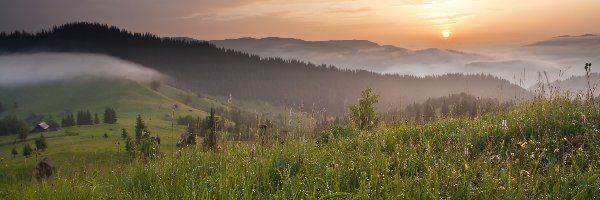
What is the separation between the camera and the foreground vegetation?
15.5ft

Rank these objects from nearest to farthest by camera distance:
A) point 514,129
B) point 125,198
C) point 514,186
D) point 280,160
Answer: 1. point 514,186
2. point 125,198
3. point 280,160
4. point 514,129

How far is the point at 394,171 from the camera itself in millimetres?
5910

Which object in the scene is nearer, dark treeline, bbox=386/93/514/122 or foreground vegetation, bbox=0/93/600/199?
foreground vegetation, bbox=0/93/600/199

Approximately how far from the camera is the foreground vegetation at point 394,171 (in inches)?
186

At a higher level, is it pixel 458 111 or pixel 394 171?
pixel 458 111

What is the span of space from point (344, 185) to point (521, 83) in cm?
762

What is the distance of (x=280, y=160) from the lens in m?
6.54

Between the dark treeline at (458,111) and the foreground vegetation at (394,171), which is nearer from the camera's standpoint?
the foreground vegetation at (394,171)

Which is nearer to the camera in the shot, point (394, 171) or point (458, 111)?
point (394, 171)

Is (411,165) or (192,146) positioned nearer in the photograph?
(411,165)

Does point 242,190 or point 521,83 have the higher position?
point 521,83

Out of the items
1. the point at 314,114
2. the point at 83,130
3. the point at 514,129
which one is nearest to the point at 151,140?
the point at 314,114

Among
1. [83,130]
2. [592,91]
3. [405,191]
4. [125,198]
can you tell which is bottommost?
[83,130]

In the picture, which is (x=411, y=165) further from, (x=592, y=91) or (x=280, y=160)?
(x=592, y=91)
